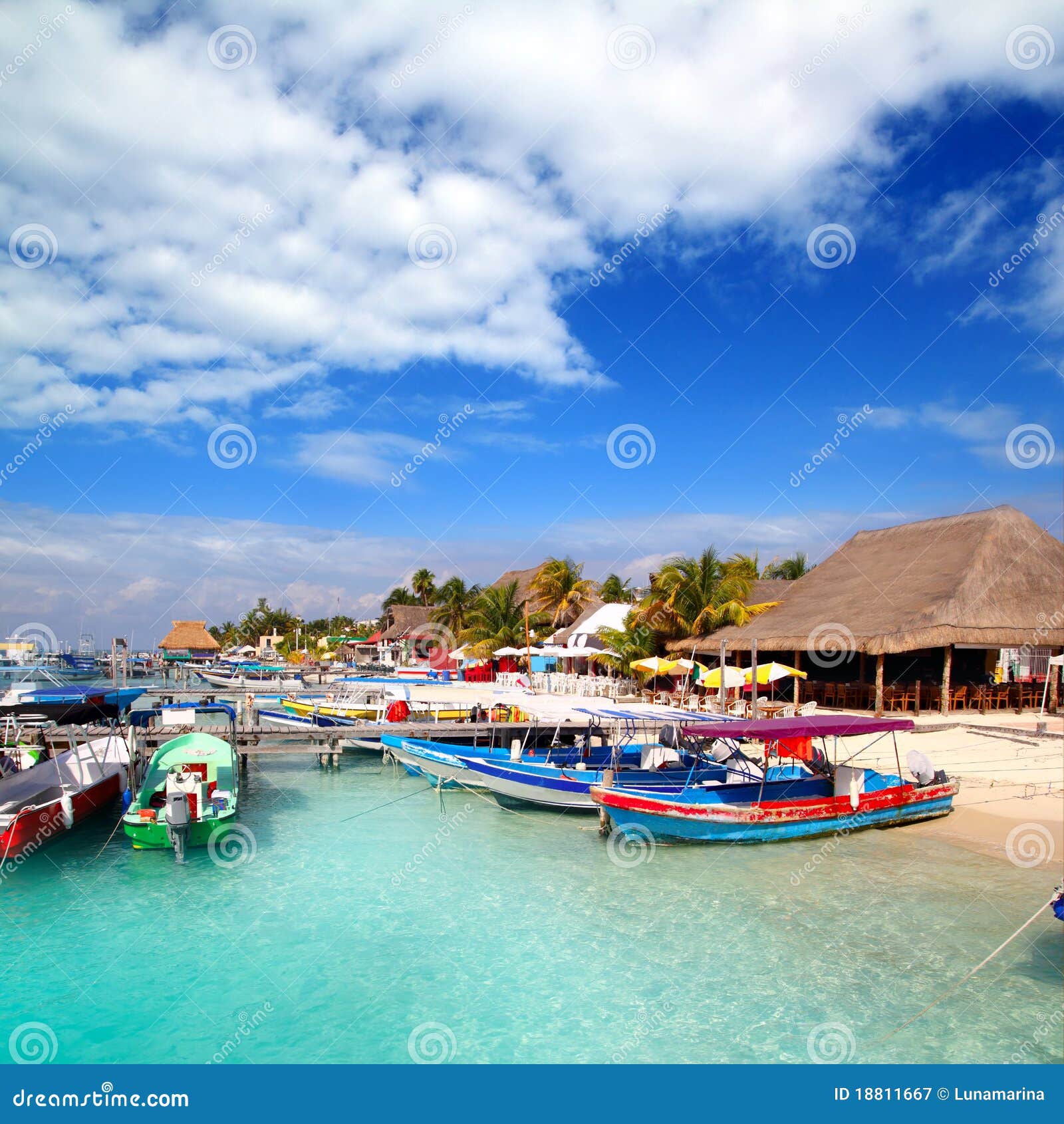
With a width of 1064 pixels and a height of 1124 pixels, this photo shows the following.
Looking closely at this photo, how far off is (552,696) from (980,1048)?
2335 centimetres

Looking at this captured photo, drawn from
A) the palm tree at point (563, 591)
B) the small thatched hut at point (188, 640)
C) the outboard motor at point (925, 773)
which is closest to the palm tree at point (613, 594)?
the palm tree at point (563, 591)

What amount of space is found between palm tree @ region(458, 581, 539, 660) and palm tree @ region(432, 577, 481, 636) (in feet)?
28.9

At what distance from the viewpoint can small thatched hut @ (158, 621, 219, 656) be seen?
90688mm

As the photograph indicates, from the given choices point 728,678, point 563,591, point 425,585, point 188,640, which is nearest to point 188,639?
point 188,640

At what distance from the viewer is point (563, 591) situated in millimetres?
43719

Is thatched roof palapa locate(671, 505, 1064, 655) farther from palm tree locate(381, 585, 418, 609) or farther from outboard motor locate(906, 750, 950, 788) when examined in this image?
palm tree locate(381, 585, 418, 609)

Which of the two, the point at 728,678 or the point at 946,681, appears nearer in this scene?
the point at 946,681

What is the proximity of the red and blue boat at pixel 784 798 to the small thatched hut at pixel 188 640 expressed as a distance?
8576 centimetres

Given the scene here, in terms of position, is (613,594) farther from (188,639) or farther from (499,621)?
(188,639)

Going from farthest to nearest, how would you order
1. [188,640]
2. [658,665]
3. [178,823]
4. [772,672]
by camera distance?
[188,640], [658,665], [772,672], [178,823]

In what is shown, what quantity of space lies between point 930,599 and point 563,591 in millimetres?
23261

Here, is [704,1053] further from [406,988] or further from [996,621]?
[996,621]

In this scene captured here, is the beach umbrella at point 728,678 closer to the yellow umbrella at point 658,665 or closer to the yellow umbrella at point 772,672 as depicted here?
the yellow umbrella at point 772,672
